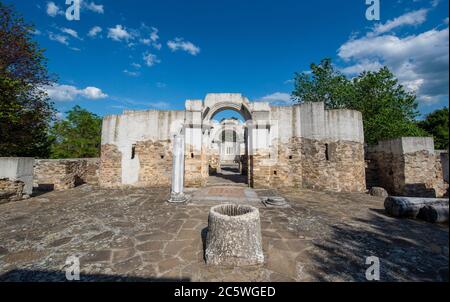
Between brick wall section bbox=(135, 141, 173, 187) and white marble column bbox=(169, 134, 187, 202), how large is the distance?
3.35 m

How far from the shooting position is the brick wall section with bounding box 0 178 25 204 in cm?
709

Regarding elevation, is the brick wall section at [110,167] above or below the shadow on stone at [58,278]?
above

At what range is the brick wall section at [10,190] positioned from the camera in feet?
23.3

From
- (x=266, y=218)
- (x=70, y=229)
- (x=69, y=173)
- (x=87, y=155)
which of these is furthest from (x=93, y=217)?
(x=87, y=155)

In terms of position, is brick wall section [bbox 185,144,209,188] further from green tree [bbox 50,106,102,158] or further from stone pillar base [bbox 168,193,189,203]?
green tree [bbox 50,106,102,158]

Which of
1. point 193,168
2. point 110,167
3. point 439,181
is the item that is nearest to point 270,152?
point 193,168

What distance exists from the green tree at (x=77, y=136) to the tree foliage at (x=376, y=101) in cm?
2896

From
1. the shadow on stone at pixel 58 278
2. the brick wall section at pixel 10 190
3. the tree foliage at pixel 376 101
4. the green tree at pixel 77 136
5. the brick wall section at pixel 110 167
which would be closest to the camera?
the shadow on stone at pixel 58 278

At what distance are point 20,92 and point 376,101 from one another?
26588 mm

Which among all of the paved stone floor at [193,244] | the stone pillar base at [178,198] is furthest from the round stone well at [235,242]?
the stone pillar base at [178,198]

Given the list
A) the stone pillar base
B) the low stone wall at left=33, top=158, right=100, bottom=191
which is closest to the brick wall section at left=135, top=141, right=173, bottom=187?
the stone pillar base

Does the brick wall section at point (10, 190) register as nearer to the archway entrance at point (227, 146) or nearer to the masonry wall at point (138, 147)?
the masonry wall at point (138, 147)
